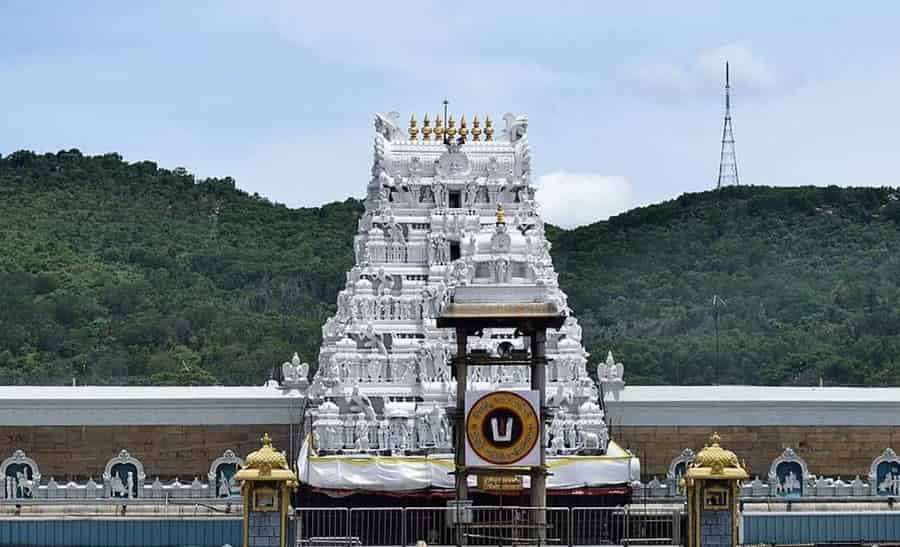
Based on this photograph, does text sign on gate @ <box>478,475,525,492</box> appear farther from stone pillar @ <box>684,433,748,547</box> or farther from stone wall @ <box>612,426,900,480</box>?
stone wall @ <box>612,426,900,480</box>

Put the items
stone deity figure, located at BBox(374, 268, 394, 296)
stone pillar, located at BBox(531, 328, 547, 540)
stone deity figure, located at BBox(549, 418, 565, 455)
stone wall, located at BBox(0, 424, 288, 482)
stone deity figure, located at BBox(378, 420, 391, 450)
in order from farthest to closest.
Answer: stone wall, located at BBox(0, 424, 288, 482) → stone deity figure, located at BBox(374, 268, 394, 296) → stone deity figure, located at BBox(378, 420, 391, 450) → stone deity figure, located at BBox(549, 418, 565, 455) → stone pillar, located at BBox(531, 328, 547, 540)

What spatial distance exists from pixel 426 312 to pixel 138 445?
28.2 ft

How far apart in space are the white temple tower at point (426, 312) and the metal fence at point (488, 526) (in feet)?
11.8

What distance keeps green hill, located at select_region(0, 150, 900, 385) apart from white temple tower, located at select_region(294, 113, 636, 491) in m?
30.2

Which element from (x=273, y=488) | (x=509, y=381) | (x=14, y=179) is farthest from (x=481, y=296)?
(x=14, y=179)

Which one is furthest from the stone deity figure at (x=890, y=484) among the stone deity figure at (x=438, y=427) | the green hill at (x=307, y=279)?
the green hill at (x=307, y=279)

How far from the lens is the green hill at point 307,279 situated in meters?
92.6

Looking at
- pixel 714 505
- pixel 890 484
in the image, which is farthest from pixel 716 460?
pixel 890 484

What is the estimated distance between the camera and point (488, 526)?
129ft

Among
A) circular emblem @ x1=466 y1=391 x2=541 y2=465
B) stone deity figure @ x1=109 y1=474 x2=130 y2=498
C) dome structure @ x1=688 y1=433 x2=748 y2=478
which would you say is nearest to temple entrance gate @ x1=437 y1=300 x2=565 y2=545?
circular emblem @ x1=466 y1=391 x2=541 y2=465

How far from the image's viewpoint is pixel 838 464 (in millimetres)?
60469

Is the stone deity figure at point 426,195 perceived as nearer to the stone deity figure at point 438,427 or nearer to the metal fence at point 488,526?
A: the stone deity figure at point 438,427

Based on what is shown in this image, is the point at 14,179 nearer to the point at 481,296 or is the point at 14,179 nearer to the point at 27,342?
the point at 27,342

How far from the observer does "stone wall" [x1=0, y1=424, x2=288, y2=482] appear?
194 feet
